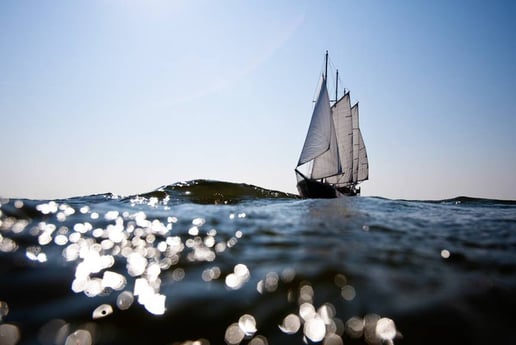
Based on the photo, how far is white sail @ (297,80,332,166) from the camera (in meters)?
44.8

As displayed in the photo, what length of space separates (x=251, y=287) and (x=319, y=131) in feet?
144

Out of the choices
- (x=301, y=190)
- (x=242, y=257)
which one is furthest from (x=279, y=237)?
(x=301, y=190)

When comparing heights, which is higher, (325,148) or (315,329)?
(325,148)

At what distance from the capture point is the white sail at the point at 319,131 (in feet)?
147

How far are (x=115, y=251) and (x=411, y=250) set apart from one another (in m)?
4.50

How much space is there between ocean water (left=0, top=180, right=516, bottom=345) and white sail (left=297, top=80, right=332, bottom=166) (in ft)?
131

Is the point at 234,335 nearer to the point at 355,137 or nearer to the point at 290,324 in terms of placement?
the point at 290,324

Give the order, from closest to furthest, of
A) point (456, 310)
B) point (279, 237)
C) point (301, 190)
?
point (456, 310)
point (279, 237)
point (301, 190)

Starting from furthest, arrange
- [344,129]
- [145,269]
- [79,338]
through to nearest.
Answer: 1. [344,129]
2. [145,269]
3. [79,338]

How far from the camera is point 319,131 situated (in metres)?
45.1

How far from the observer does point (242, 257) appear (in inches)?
157

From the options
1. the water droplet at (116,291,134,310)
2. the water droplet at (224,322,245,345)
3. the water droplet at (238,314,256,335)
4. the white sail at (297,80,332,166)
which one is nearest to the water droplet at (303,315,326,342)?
the water droplet at (238,314,256,335)

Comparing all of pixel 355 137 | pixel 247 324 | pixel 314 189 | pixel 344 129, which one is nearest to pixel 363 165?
pixel 355 137

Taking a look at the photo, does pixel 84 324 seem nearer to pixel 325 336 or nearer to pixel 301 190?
pixel 325 336
